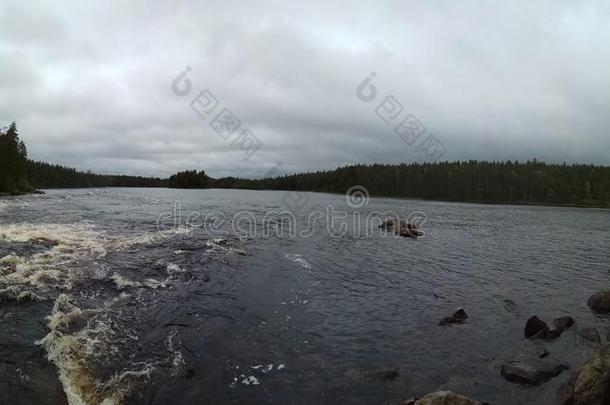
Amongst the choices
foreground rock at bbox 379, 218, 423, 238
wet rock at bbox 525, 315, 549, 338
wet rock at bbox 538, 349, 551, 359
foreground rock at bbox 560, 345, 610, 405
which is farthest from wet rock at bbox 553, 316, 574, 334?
foreground rock at bbox 379, 218, 423, 238

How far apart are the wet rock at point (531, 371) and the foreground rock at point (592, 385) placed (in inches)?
38.1

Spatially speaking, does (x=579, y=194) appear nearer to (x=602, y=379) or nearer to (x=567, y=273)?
(x=567, y=273)

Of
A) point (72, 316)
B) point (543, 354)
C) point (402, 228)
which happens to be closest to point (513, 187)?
point (402, 228)

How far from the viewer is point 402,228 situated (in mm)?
50031

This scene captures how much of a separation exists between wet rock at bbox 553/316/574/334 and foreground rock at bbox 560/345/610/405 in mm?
5830

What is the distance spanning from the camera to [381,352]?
14.2 metres

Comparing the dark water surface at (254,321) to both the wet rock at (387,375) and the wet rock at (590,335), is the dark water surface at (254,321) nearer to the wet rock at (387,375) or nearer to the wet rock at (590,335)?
the wet rock at (387,375)

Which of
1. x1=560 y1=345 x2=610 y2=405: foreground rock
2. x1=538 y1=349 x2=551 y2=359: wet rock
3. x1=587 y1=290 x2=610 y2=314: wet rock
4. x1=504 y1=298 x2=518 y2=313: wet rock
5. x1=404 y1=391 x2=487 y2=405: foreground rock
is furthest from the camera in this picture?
x1=587 y1=290 x2=610 y2=314: wet rock

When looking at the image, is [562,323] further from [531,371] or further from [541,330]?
[531,371]

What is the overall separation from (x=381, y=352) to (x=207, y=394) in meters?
6.24

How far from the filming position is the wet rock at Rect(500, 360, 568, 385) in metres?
12.5

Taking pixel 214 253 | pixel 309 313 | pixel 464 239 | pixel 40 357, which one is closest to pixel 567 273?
pixel 464 239

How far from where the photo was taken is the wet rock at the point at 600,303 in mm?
20375

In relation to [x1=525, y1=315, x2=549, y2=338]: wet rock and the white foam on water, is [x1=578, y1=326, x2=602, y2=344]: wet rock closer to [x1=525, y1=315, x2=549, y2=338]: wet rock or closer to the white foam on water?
[x1=525, y1=315, x2=549, y2=338]: wet rock
